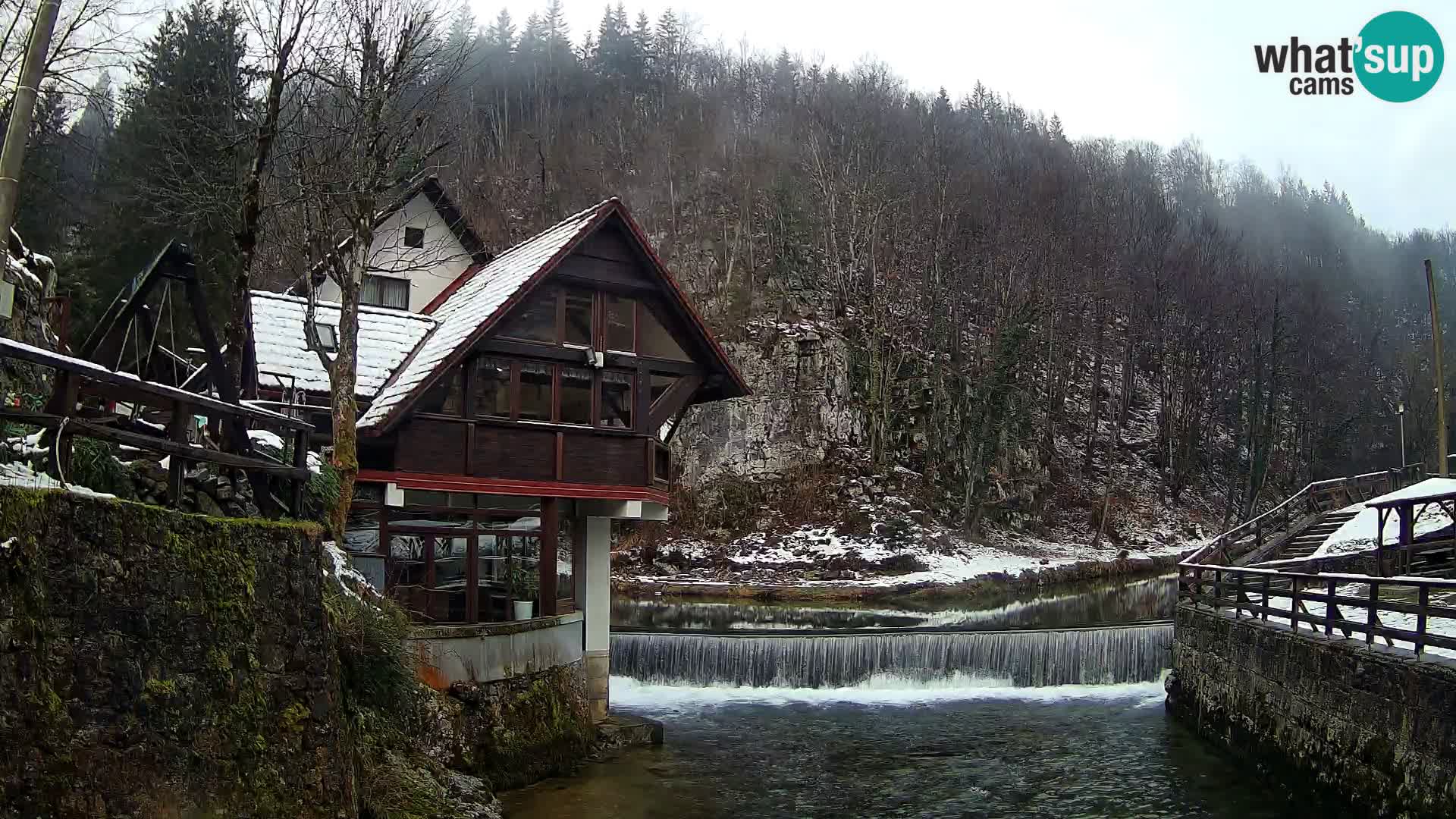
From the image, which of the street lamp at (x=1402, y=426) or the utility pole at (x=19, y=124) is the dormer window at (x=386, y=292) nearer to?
the utility pole at (x=19, y=124)

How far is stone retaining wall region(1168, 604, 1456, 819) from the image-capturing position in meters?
11.6

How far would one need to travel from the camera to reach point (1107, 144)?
10500 centimetres

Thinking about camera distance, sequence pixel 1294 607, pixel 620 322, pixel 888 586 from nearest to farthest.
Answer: pixel 1294 607 → pixel 620 322 → pixel 888 586

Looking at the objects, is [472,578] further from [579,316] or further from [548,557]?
[579,316]

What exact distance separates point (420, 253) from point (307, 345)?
11.3 meters

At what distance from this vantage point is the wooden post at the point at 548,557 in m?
18.0

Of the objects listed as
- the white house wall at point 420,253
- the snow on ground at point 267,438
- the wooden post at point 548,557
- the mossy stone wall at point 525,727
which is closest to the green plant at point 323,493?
the snow on ground at point 267,438

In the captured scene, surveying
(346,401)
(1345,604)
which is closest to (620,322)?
(346,401)

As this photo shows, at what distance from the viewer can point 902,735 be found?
20.1 meters

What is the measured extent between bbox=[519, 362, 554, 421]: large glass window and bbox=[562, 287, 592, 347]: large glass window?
75cm

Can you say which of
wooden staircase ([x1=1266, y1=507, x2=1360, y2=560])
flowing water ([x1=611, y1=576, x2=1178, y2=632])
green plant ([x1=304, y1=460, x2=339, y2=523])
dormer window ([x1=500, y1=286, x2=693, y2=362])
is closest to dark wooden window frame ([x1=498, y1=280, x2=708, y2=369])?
dormer window ([x1=500, y1=286, x2=693, y2=362])

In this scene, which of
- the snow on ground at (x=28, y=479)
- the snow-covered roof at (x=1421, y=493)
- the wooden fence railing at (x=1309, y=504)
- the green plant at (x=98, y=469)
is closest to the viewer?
the snow on ground at (x=28, y=479)

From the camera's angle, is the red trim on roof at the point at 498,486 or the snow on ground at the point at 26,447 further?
the red trim on roof at the point at 498,486

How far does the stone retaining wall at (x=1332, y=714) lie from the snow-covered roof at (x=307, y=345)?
48.4ft
